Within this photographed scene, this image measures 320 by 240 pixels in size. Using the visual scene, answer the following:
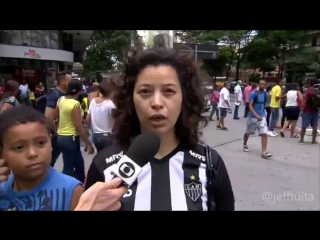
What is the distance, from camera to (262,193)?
4836 millimetres

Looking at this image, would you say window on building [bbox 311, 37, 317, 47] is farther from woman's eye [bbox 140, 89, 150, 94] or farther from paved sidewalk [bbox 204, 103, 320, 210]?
woman's eye [bbox 140, 89, 150, 94]

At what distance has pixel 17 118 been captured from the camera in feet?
5.03

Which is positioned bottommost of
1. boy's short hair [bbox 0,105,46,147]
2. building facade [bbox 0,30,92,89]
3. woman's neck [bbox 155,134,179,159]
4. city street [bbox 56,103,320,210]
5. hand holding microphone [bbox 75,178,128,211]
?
city street [bbox 56,103,320,210]

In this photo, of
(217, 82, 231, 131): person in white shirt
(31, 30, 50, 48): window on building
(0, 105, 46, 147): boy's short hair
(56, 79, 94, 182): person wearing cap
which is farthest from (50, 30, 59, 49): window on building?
(0, 105, 46, 147): boy's short hair

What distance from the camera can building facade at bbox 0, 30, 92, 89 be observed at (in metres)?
19.4

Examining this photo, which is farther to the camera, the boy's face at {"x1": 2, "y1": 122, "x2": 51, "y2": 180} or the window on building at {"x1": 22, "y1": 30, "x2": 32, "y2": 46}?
the window on building at {"x1": 22, "y1": 30, "x2": 32, "y2": 46}

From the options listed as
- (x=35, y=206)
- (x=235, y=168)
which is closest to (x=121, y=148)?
(x=35, y=206)

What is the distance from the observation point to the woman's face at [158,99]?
1448 mm

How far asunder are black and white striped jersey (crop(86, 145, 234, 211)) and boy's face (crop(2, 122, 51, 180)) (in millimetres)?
215

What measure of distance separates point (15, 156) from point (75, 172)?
3.27m

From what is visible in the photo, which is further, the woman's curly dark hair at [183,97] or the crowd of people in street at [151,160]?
the woman's curly dark hair at [183,97]

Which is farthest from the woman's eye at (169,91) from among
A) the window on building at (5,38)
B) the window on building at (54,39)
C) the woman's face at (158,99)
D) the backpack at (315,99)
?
the window on building at (54,39)

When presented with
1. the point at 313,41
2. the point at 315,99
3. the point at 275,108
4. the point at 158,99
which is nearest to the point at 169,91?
the point at 158,99

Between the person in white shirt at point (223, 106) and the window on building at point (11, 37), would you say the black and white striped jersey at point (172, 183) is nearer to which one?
the person in white shirt at point (223, 106)
